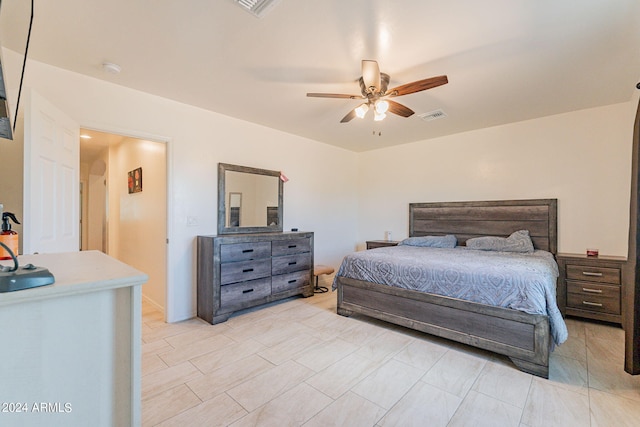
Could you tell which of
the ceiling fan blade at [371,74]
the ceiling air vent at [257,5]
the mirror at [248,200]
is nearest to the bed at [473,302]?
the mirror at [248,200]

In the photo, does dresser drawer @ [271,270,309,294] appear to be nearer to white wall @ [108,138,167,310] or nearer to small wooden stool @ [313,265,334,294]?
small wooden stool @ [313,265,334,294]

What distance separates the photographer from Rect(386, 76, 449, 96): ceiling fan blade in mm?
→ 2176

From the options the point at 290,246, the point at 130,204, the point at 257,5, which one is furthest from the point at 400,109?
the point at 130,204

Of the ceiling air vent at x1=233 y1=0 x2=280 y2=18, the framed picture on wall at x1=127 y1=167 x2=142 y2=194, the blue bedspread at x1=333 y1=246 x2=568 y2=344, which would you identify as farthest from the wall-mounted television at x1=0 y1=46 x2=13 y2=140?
the blue bedspread at x1=333 y1=246 x2=568 y2=344

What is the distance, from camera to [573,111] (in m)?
3.51

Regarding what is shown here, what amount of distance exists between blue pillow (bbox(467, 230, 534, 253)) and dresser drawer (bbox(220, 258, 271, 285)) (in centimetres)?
283

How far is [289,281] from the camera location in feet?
12.6

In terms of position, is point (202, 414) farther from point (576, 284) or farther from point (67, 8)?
point (576, 284)

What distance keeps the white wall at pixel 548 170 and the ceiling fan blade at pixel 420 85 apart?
249 centimetres

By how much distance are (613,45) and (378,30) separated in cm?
179

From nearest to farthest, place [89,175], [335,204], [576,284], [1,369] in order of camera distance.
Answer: [1,369]
[576,284]
[335,204]
[89,175]

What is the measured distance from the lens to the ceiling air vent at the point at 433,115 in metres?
3.51

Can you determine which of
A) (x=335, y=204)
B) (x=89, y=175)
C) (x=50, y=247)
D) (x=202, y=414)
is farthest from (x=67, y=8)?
(x=89, y=175)

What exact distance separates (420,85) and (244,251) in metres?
2.52
